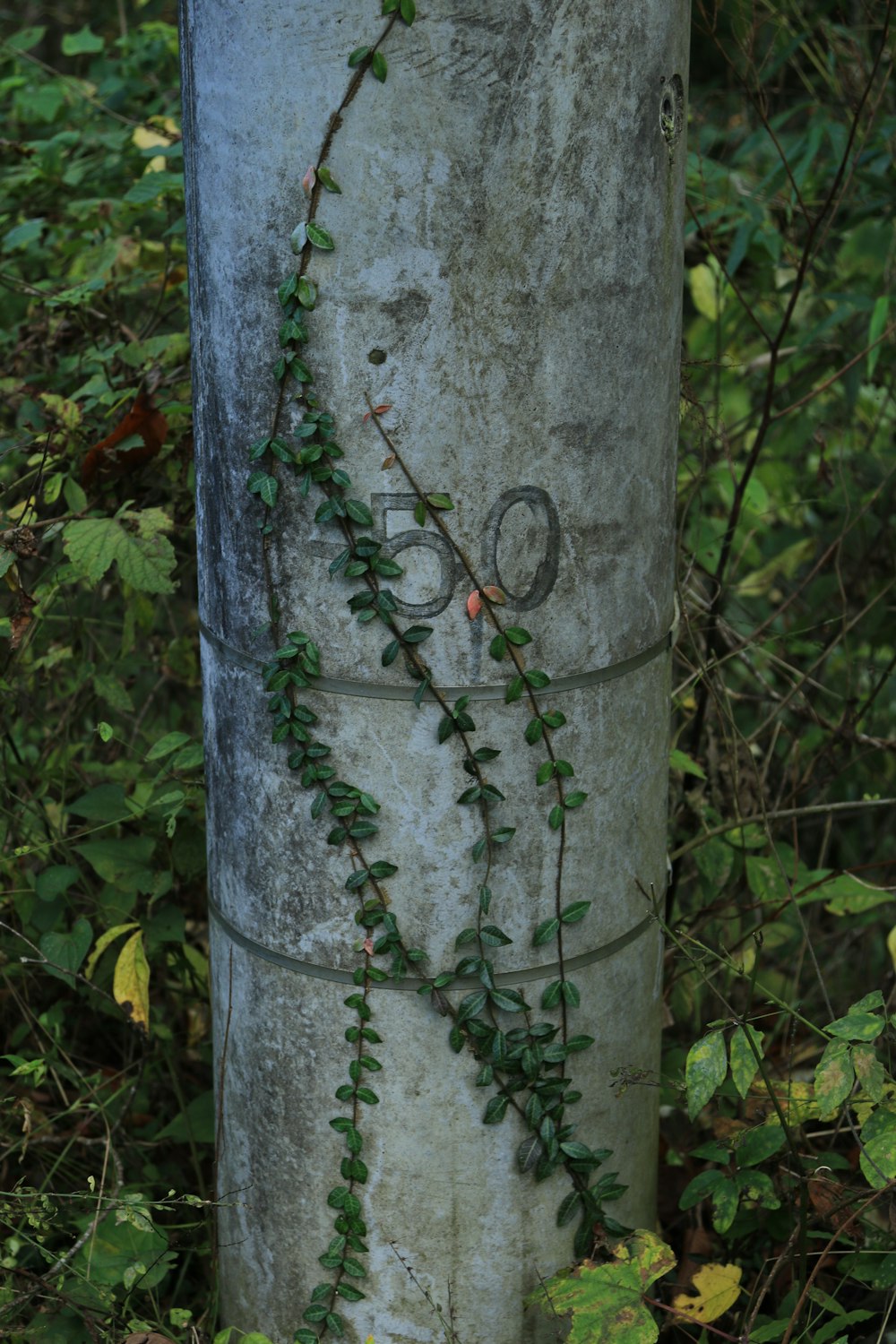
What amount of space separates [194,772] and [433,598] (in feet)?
3.65

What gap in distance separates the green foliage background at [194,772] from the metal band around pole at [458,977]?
105mm

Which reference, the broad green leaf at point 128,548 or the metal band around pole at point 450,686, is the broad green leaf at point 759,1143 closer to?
the metal band around pole at point 450,686

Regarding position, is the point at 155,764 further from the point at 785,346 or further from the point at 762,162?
the point at 762,162

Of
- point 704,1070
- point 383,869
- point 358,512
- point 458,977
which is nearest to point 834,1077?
point 704,1070

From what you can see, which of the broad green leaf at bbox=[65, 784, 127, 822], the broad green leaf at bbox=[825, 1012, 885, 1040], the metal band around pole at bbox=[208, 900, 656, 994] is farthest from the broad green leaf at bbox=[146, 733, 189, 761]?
the broad green leaf at bbox=[825, 1012, 885, 1040]

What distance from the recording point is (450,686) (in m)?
1.75

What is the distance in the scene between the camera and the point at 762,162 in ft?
14.5

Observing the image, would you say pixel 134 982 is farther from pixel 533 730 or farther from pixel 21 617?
pixel 533 730

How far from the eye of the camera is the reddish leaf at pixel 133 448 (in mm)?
2521

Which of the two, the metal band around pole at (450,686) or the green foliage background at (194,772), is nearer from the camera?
the metal band around pole at (450,686)

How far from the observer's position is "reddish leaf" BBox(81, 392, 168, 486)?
8.27 ft

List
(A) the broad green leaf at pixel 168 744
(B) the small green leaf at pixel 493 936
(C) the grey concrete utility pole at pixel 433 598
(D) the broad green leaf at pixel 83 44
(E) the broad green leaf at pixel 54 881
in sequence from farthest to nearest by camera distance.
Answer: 1. (D) the broad green leaf at pixel 83 44
2. (E) the broad green leaf at pixel 54 881
3. (A) the broad green leaf at pixel 168 744
4. (B) the small green leaf at pixel 493 936
5. (C) the grey concrete utility pole at pixel 433 598

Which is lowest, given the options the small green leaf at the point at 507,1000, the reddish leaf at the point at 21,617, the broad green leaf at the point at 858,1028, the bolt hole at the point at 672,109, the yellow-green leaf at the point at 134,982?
the yellow-green leaf at the point at 134,982

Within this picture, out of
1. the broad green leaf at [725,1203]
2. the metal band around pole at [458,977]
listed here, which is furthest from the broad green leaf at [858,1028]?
the broad green leaf at [725,1203]
